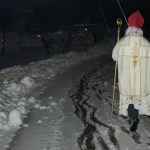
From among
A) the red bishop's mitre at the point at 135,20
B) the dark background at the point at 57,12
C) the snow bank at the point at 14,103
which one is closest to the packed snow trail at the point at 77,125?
the snow bank at the point at 14,103

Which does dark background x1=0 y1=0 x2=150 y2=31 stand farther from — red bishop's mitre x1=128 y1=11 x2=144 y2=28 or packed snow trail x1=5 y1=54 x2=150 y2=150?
red bishop's mitre x1=128 y1=11 x2=144 y2=28

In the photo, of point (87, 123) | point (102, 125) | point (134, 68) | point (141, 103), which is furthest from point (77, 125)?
point (134, 68)

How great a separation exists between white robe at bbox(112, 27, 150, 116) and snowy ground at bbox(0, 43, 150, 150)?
2.11 feet

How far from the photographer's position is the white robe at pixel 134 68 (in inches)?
378

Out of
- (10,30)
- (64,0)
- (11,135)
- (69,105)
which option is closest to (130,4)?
(64,0)

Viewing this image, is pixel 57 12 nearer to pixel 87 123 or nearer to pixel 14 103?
pixel 14 103

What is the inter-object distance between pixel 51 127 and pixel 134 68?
228cm

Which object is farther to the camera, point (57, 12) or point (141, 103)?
point (57, 12)

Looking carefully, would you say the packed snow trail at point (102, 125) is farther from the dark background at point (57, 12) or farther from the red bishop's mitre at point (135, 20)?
the dark background at point (57, 12)

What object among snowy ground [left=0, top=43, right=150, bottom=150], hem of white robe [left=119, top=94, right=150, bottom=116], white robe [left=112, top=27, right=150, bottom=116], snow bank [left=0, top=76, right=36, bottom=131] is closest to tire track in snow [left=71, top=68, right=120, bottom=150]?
snowy ground [left=0, top=43, right=150, bottom=150]

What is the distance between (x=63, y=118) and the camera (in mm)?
11305

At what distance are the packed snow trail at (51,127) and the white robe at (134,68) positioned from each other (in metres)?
1.36

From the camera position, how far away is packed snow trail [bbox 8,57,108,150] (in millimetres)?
8953

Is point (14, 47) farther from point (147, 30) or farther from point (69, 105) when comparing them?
point (69, 105)
